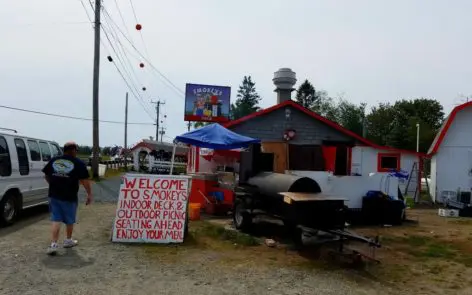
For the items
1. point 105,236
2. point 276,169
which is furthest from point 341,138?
point 105,236

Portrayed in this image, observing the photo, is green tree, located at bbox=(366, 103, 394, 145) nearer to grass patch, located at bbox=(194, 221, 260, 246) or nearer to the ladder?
the ladder

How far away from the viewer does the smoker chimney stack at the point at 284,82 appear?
69.2 ft

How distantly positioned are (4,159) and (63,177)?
261cm

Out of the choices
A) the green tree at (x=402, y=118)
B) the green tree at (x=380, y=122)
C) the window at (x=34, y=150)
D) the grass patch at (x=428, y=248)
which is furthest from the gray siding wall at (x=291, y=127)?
the green tree at (x=380, y=122)

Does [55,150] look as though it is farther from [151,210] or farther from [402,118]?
[402,118]

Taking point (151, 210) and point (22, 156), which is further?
point (22, 156)

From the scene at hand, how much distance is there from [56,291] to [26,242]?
9.75ft

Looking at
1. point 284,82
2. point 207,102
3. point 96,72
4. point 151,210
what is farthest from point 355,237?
point 207,102

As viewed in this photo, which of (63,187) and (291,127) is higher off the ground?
(291,127)

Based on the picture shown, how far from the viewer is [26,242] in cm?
769

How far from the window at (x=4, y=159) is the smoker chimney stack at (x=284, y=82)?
559 inches

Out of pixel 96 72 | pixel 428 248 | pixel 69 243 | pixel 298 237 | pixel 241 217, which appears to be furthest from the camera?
pixel 96 72

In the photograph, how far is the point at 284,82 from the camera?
69.2ft

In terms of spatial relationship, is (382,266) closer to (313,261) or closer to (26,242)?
(313,261)
